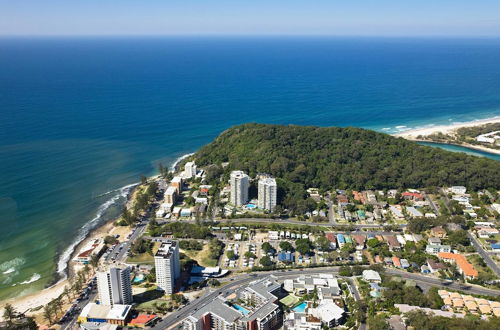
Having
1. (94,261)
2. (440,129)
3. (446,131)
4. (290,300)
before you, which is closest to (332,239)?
(290,300)

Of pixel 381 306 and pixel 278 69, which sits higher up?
pixel 278 69

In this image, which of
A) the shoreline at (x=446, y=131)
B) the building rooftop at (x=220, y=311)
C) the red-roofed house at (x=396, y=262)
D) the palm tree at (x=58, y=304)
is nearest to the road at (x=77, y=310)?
the palm tree at (x=58, y=304)

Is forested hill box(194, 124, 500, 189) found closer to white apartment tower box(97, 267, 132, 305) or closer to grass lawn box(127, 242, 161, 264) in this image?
grass lawn box(127, 242, 161, 264)

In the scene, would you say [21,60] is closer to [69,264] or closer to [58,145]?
[58,145]

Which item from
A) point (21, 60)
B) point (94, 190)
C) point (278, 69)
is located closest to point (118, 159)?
point (94, 190)

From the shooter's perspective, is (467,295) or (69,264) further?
(69,264)

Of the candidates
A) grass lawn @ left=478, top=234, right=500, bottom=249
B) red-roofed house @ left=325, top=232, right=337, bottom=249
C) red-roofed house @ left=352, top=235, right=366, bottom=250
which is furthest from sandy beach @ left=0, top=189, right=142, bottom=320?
grass lawn @ left=478, top=234, right=500, bottom=249

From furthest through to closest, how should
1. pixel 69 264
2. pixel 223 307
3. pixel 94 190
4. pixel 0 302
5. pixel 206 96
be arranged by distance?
pixel 206 96
pixel 94 190
pixel 69 264
pixel 0 302
pixel 223 307
